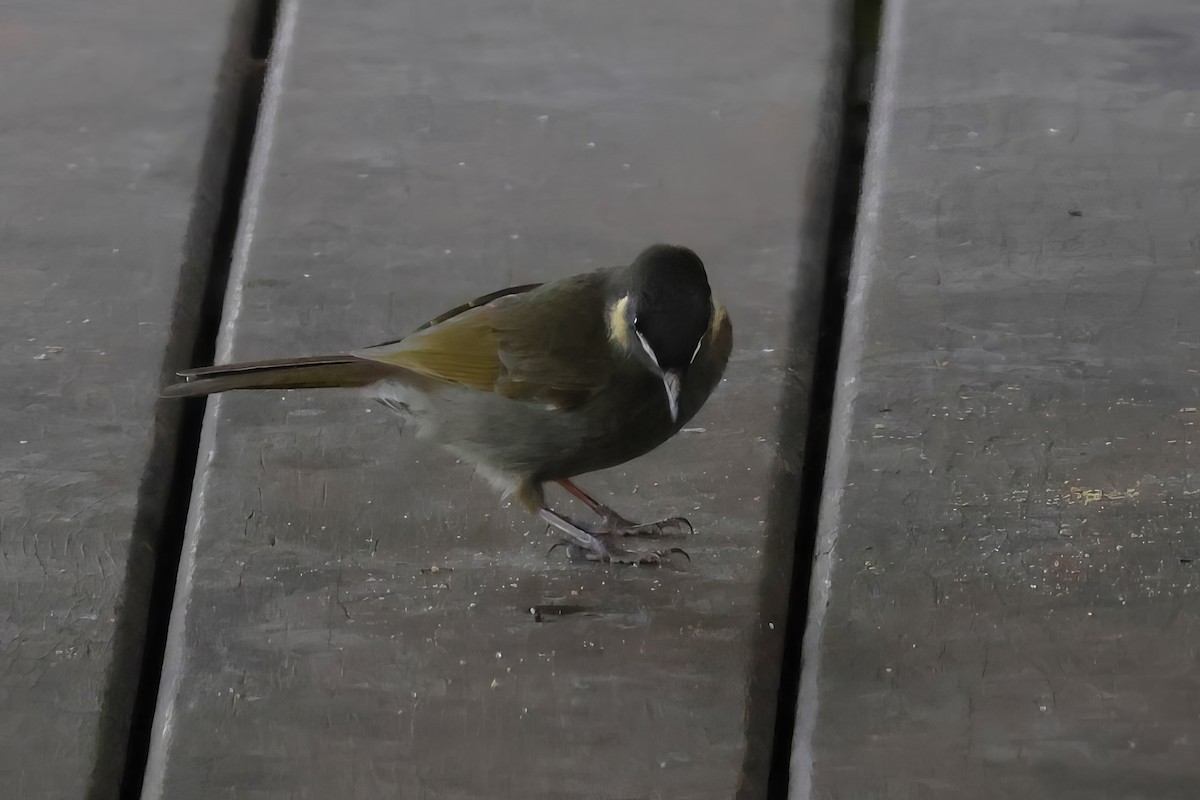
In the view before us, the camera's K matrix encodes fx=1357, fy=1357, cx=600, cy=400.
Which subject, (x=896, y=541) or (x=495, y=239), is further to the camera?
(x=495, y=239)

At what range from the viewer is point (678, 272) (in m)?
1.85

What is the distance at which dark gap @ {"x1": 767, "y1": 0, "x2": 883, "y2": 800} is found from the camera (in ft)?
6.91

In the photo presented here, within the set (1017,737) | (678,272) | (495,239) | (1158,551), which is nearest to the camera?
(678,272)

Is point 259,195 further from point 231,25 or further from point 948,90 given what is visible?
point 948,90

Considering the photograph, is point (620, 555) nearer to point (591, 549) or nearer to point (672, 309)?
point (591, 549)

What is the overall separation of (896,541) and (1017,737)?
358 mm

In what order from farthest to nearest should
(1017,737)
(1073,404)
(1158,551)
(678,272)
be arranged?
(1073,404) < (1158,551) < (1017,737) < (678,272)

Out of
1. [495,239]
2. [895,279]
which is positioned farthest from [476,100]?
[895,279]

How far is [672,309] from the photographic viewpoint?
1.84 meters

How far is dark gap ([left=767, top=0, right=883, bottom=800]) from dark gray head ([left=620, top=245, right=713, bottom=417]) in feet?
1.73

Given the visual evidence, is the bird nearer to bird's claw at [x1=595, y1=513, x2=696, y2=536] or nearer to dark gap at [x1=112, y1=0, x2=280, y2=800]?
bird's claw at [x1=595, y1=513, x2=696, y2=536]

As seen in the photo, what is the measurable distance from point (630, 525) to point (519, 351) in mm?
383

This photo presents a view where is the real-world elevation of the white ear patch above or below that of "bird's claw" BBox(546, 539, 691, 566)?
above

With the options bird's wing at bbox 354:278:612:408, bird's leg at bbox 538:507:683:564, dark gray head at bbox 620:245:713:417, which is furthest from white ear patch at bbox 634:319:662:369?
bird's leg at bbox 538:507:683:564
